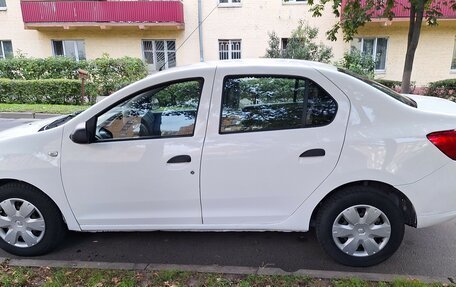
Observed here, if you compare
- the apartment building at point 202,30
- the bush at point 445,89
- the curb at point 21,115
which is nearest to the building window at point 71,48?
the apartment building at point 202,30

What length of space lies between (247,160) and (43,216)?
180 centimetres

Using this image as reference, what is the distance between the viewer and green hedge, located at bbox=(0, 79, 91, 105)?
39.1ft

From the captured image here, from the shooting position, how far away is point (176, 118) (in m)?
2.96

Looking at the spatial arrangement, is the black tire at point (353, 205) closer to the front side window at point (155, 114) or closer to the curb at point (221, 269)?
the curb at point (221, 269)

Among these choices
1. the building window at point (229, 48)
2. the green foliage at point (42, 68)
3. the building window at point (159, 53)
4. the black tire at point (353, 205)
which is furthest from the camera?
the building window at point (159, 53)

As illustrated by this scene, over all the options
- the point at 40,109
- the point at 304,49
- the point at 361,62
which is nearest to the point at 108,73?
the point at 40,109

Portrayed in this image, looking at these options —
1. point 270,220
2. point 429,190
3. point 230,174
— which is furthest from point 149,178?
point 429,190

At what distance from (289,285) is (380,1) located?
6.57 m

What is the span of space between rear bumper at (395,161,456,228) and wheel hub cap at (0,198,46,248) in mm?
2976

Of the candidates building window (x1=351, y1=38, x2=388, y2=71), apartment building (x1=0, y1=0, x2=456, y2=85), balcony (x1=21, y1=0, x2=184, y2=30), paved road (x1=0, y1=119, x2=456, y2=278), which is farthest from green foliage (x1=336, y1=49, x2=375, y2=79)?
paved road (x1=0, y1=119, x2=456, y2=278)

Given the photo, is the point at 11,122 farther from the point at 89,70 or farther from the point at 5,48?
the point at 5,48

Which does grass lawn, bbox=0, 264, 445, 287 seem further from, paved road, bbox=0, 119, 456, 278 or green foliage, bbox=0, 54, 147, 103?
green foliage, bbox=0, 54, 147, 103

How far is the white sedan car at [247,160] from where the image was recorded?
2.74 meters

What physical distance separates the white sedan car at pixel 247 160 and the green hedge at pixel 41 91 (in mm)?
9643
